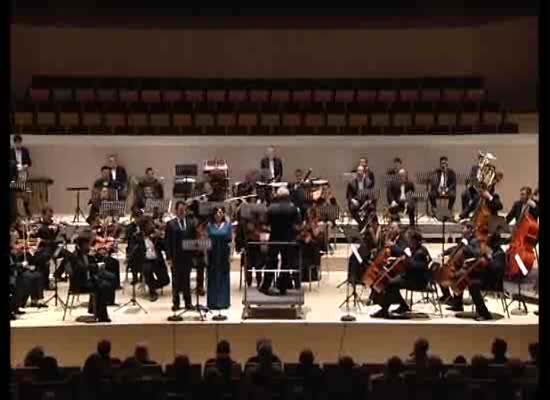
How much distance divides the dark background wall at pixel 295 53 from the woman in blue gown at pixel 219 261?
29.2 ft

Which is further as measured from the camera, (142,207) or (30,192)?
(30,192)

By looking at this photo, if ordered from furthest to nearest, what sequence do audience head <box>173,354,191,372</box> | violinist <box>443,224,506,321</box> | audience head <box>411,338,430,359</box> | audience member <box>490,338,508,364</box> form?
1. violinist <box>443,224,506,321</box>
2. audience member <box>490,338,508,364</box>
3. audience head <box>411,338,430,359</box>
4. audience head <box>173,354,191,372</box>

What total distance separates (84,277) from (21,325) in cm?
95

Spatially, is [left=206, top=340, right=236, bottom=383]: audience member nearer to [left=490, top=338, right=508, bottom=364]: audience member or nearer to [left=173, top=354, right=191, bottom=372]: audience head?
[left=173, top=354, right=191, bottom=372]: audience head

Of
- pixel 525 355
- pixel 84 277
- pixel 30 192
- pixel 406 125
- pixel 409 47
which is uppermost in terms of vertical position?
pixel 409 47

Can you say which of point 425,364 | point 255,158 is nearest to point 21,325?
point 425,364

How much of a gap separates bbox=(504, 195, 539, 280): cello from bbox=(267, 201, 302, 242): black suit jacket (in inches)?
113

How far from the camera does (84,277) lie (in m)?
11.0

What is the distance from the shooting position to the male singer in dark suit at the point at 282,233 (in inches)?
446

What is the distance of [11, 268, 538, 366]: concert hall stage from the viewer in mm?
10836

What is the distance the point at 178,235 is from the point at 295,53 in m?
9.42

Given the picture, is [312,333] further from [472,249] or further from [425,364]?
[425,364]

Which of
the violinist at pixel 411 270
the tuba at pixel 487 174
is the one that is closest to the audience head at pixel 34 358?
the violinist at pixel 411 270

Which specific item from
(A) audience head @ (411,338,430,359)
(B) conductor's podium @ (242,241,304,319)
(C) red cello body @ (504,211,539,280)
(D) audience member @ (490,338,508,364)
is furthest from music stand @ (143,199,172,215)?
(D) audience member @ (490,338,508,364)
